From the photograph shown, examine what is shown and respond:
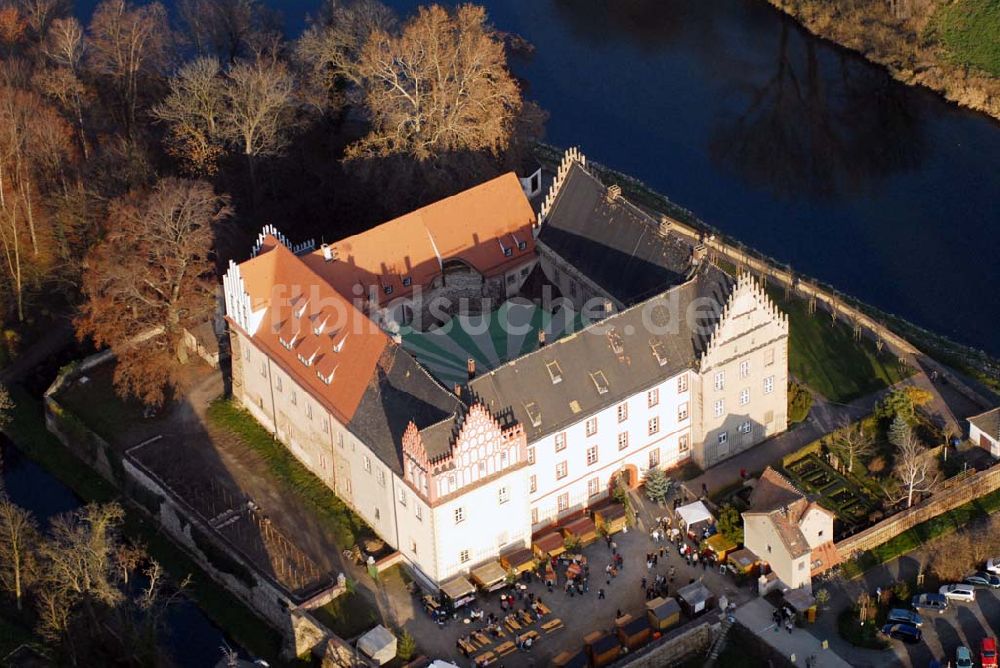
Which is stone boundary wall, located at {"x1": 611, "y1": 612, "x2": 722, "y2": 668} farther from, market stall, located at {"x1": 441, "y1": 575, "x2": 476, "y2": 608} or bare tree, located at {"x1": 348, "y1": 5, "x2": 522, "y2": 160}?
bare tree, located at {"x1": 348, "y1": 5, "x2": 522, "y2": 160}

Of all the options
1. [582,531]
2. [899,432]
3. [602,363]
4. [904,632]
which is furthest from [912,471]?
[582,531]

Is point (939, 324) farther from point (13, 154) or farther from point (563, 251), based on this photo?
point (13, 154)

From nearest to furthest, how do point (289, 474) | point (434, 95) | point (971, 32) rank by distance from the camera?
point (289, 474) → point (434, 95) → point (971, 32)

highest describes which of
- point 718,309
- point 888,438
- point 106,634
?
point 718,309

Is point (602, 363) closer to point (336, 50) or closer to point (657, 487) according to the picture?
point (657, 487)

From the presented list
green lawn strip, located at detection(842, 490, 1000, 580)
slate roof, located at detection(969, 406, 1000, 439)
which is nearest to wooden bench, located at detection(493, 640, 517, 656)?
green lawn strip, located at detection(842, 490, 1000, 580)

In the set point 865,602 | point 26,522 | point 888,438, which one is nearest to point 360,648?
point 26,522
